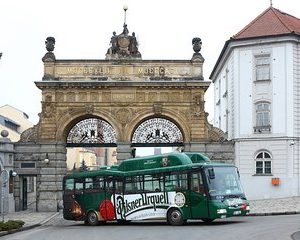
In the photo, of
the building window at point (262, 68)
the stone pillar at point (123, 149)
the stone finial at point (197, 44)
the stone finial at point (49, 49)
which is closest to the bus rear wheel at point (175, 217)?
the stone pillar at point (123, 149)

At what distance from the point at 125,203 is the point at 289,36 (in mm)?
16911

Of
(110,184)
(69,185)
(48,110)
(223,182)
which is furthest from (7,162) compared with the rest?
(223,182)

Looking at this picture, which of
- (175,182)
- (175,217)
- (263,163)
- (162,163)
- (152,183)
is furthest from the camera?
(263,163)

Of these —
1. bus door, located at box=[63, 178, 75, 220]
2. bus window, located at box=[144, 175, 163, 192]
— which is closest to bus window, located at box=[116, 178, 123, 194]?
bus window, located at box=[144, 175, 163, 192]

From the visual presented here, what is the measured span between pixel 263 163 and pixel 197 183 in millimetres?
14405

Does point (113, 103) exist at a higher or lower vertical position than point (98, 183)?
higher

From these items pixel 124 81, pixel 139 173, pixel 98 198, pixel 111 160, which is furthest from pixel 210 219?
pixel 111 160

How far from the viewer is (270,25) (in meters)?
42.4

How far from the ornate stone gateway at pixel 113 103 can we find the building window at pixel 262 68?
3844 mm

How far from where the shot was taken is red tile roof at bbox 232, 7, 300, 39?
135 ft

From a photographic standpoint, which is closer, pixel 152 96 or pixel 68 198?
pixel 68 198

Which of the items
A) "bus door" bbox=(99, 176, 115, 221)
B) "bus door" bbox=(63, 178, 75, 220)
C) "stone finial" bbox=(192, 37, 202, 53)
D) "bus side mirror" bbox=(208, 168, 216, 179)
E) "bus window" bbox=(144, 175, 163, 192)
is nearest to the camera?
"bus side mirror" bbox=(208, 168, 216, 179)

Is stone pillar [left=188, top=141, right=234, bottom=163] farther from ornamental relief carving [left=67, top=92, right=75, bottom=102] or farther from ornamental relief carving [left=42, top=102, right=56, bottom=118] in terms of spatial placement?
ornamental relief carving [left=42, top=102, right=56, bottom=118]

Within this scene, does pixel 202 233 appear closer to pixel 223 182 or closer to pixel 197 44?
pixel 223 182
